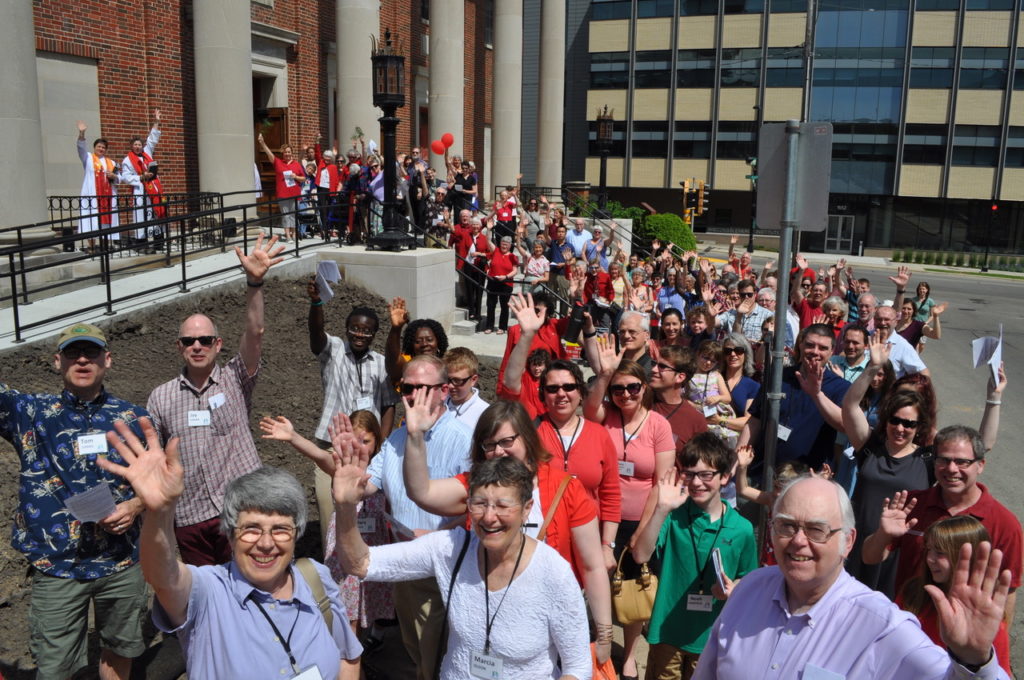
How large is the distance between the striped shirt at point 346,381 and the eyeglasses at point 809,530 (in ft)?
10.9

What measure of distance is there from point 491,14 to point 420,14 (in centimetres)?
524

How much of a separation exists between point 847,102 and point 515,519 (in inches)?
2068

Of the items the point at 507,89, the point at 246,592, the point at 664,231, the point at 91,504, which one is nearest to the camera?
the point at 246,592

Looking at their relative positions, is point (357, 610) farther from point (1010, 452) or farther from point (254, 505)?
point (1010, 452)

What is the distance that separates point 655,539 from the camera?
388cm

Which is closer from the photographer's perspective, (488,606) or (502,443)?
(488,606)

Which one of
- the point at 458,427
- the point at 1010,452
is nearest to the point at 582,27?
the point at 1010,452

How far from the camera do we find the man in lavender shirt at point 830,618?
7.16ft

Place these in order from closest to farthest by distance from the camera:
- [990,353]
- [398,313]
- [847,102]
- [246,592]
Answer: [246,592]
[990,353]
[398,313]
[847,102]

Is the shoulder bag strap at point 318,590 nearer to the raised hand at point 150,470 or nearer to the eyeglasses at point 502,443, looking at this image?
the raised hand at point 150,470

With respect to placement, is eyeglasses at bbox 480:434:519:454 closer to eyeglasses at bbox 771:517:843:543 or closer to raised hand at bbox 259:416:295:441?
raised hand at bbox 259:416:295:441

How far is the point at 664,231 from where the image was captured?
29.3m

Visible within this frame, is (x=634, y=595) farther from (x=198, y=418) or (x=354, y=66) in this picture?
(x=354, y=66)

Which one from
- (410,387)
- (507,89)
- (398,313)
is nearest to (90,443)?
(410,387)
